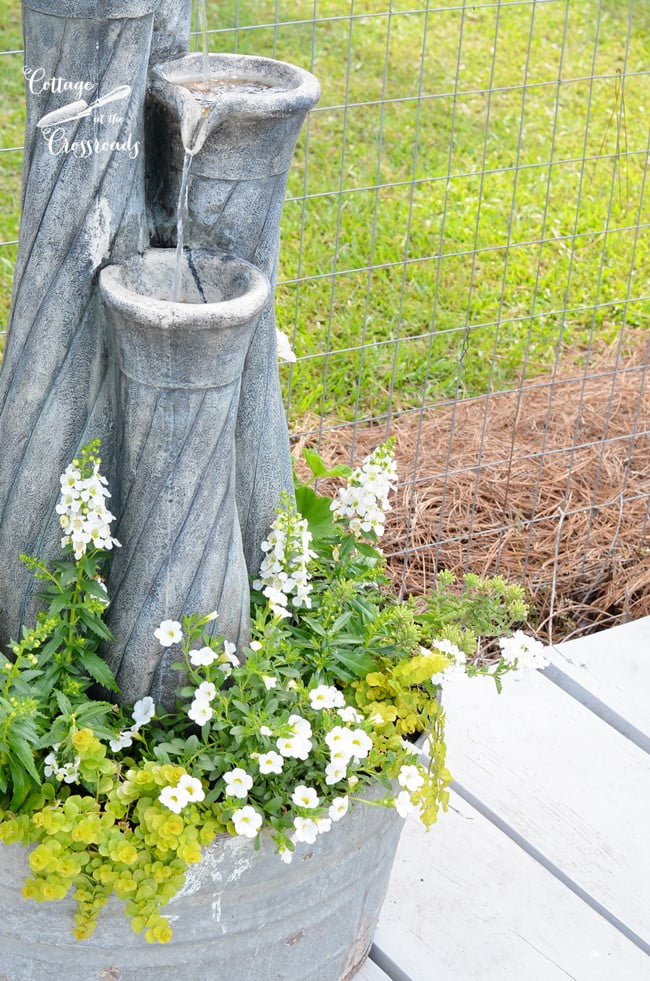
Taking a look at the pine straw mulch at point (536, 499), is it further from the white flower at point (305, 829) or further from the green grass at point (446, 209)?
the white flower at point (305, 829)

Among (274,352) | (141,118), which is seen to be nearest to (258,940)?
(274,352)

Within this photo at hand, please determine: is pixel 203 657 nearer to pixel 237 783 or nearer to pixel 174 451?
pixel 237 783

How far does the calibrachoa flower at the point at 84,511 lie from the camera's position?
65.9 inches

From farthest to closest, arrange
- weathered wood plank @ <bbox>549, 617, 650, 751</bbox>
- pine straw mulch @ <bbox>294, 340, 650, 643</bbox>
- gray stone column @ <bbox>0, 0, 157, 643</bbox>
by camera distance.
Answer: pine straw mulch @ <bbox>294, 340, 650, 643</bbox>
weathered wood plank @ <bbox>549, 617, 650, 751</bbox>
gray stone column @ <bbox>0, 0, 157, 643</bbox>

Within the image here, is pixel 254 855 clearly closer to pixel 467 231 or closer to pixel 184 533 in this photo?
pixel 184 533

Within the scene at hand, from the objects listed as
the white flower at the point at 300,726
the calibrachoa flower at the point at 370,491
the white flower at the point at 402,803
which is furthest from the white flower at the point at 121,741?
the calibrachoa flower at the point at 370,491

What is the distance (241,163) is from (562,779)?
1.40 metres

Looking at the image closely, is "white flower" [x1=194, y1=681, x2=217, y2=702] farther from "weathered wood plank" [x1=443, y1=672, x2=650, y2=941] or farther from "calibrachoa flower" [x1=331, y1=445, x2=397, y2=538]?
"weathered wood plank" [x1=443, y1=672, x2=650, y2=941]

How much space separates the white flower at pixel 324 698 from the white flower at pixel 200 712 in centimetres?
14

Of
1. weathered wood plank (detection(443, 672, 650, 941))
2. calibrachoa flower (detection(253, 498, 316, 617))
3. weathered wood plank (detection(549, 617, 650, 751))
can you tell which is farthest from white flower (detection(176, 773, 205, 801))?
weathered wood plank (detection(549, 617, 650, 751))

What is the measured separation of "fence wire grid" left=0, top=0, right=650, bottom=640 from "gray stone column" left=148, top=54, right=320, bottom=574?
46 cm

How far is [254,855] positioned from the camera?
5.49ft

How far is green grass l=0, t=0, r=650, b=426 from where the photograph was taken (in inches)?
144

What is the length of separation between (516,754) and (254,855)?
98 cm
